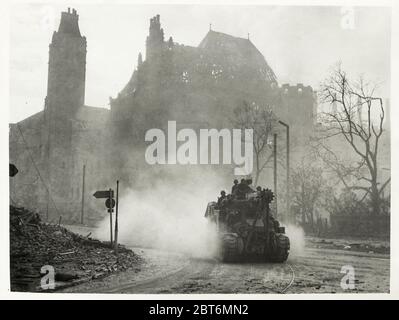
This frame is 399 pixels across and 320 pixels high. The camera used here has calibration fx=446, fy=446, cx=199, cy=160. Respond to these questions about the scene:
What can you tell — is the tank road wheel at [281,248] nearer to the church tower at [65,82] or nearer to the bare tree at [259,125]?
the bare tree at [259,125]

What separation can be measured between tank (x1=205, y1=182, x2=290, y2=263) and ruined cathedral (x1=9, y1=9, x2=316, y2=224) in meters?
2.41

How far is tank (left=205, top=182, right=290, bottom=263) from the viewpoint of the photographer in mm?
12750

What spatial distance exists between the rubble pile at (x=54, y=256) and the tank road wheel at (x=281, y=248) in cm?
401

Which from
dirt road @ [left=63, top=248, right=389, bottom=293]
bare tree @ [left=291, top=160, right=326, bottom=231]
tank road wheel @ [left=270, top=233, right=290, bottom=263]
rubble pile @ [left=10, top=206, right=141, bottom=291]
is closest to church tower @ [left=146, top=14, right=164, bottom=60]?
bare tree @ [left=291, top=160, right=326, bottom=231]

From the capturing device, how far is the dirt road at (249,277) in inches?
408

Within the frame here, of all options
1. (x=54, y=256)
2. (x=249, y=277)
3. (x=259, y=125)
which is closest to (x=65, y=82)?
(x=259, y=125)

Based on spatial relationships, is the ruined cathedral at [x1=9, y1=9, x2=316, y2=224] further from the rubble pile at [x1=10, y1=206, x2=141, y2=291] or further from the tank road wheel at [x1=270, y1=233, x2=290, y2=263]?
Result: the tank road wheel at [x1=270, y1=233, x2=290, y2=263]

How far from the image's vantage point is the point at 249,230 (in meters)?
13.0

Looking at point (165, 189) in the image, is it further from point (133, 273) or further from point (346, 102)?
point (346, 102)

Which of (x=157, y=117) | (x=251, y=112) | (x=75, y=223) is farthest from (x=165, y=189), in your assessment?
(x=75, y=223)

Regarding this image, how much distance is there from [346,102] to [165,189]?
7025mm

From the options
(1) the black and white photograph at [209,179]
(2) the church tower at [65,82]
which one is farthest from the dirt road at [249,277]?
(2) the church tower at [65,82]
